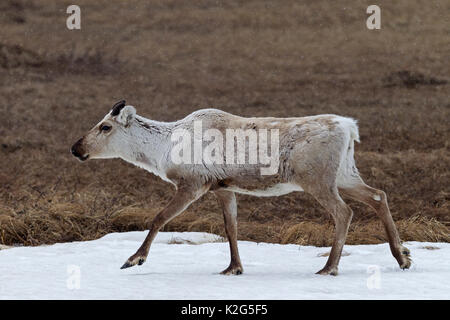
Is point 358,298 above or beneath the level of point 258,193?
beneath

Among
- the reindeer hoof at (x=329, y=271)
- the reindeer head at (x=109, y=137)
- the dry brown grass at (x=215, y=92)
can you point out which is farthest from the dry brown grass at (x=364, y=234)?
the reindeer head at (x=109, y=137)

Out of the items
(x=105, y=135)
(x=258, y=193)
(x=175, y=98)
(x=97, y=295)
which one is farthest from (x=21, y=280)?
(x=175, y=98)

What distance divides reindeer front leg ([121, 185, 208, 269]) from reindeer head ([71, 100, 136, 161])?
1004mm

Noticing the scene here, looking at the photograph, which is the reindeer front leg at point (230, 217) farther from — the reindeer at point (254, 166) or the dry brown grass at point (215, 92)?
the dry brown grass at point (215, 92)

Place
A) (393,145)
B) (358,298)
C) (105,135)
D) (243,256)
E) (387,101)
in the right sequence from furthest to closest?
(387,101) → (393,145) → (243,256) → (105,135) → (358,298)

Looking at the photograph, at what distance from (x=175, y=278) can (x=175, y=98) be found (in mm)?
14903

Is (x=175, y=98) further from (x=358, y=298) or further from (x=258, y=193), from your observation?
(x=358, y=298)

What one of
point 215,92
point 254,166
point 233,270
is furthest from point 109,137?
point 215,92

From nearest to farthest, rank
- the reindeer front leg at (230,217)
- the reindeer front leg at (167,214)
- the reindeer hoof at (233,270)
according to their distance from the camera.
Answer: the reindeer front leg at (167,214)
the reindeer hoof at (233,270)
the reindeer front leg at (230,217)

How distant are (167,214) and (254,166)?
→ 967 millimetres

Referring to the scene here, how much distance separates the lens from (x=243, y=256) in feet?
27.6

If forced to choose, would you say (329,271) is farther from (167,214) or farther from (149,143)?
(149,143)

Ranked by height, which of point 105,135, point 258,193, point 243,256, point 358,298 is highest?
point 105,135

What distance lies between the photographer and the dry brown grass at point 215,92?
10836mm
